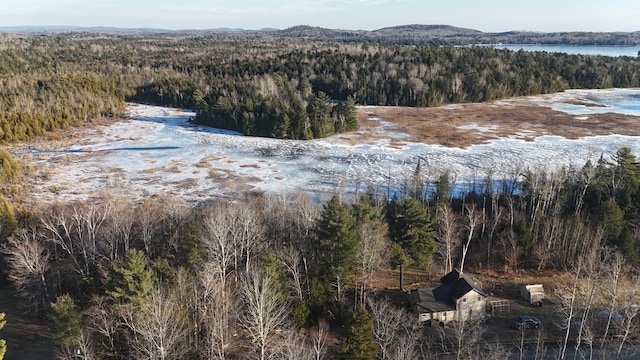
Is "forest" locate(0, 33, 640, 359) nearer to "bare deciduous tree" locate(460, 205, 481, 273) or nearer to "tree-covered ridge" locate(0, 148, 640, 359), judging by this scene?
"tree-covered ridge" locate(0, 148, 640, 359)

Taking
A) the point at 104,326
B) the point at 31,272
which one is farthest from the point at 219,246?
the point at 31,272

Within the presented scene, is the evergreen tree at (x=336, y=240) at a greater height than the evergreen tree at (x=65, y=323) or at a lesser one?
greater

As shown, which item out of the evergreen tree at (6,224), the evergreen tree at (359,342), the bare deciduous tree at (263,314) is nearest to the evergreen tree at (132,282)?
the bare deciduous tree at (263,314)

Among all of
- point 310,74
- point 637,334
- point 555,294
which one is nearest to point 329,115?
point 310,74

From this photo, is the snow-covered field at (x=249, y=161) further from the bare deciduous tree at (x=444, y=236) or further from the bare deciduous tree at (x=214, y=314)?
the bare deciduous tree at (x=214, y=314)

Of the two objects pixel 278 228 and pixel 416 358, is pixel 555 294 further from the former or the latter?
pixel 278 228

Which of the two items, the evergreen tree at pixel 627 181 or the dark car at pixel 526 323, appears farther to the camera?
the evergreen tree at pixel 627 181

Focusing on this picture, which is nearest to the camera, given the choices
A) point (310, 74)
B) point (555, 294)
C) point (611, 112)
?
point (555, 294)

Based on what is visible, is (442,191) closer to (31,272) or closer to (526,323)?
(526,323)

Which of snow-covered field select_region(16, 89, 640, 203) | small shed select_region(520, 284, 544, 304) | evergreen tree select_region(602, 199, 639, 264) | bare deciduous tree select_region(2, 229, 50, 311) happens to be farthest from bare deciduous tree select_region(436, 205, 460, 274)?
bare deciduous tree select_region(2, 229, 50, 311)
